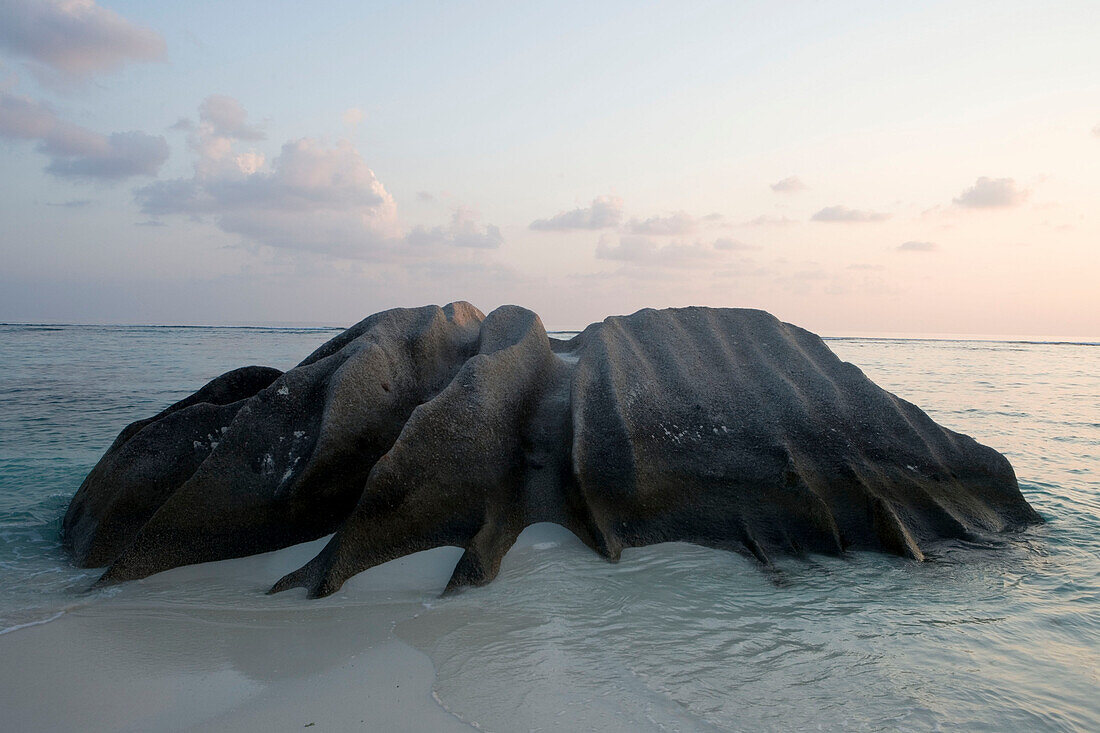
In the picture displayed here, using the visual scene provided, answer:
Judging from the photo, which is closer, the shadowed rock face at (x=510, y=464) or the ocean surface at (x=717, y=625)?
the ocean surface at (x=717, y=625)

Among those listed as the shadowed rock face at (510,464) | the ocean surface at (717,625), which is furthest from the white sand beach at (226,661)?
the shadowed rock face at (510,464)

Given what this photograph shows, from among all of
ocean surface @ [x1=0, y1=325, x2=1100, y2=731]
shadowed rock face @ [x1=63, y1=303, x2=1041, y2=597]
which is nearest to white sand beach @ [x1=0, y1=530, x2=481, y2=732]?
ocean surface @ [x1=0, y1=325, x2=1100, y2=731]

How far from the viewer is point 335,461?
455cm

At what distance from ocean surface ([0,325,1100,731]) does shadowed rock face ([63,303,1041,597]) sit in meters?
0.21

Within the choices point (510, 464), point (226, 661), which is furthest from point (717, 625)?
point (226, 661)

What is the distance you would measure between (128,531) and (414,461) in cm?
215

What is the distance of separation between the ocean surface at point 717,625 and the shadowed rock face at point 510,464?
0.68ft

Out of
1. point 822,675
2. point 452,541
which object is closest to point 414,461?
point 452,541

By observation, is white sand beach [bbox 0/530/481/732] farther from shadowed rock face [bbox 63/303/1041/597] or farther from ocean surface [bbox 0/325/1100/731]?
shadowed rock face [bbox 63/303/1041/597]

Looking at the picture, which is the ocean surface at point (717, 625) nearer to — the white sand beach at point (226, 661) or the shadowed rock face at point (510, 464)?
the white sand beach at point (226, 661)

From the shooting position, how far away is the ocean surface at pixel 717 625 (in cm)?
278

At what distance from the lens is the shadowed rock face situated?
4.37 meters

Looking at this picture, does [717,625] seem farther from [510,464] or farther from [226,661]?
[226,661]

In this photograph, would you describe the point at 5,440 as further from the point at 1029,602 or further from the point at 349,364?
the point at 1029,602
